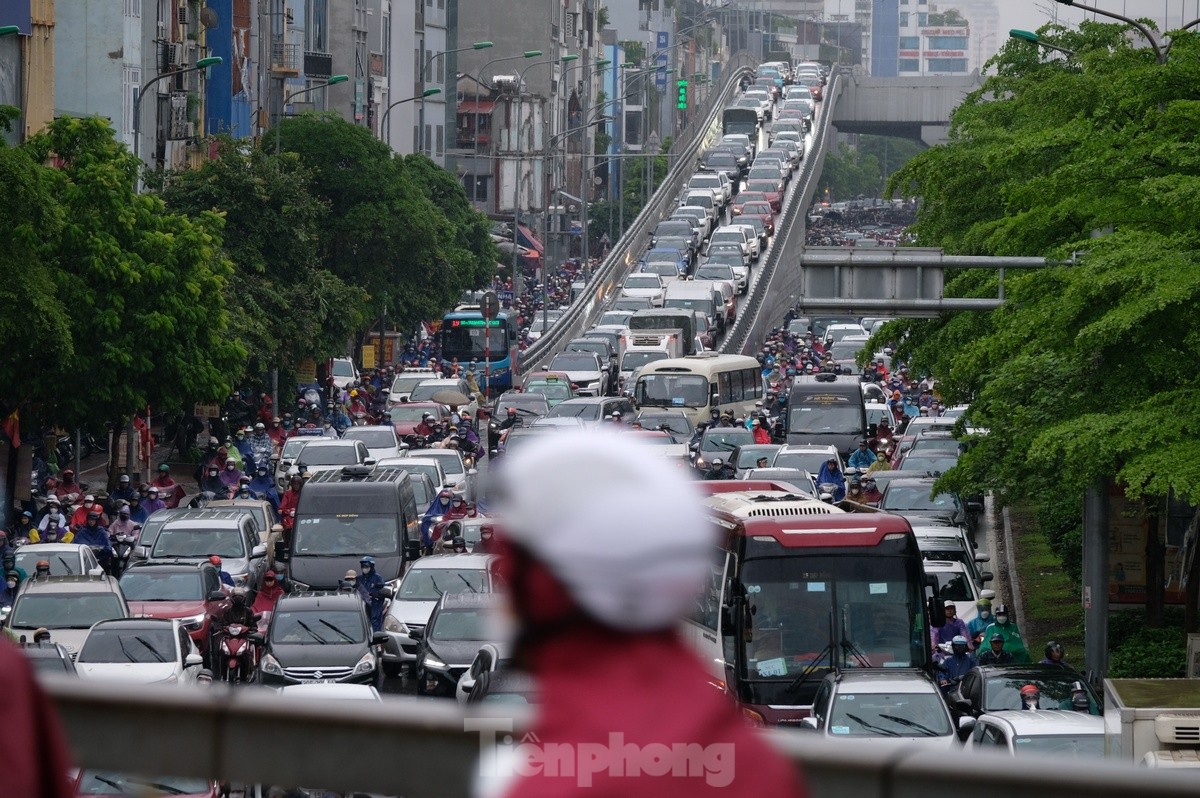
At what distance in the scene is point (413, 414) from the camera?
156ft

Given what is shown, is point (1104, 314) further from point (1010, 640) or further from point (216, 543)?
point (216, 543)

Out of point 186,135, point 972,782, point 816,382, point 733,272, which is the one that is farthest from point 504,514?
point 733,272

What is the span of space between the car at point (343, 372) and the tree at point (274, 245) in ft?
26.6

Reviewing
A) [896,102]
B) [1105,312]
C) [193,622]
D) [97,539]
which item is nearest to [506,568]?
[1105,312]

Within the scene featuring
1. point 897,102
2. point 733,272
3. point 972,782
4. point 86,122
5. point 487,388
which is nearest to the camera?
point 972,782

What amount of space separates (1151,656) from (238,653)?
9294mm

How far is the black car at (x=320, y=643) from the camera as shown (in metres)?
20.9

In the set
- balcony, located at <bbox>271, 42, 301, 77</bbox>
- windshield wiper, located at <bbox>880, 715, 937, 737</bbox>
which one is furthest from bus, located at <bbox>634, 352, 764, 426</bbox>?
balcony, located at <bbox>271, 42, 301, 77</bbox>

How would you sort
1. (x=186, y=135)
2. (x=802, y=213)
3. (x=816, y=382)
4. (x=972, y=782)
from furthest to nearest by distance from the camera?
(x=802, y=213) → (x=186, y=135) → (x=816, y=382) → (x=972, y=782)

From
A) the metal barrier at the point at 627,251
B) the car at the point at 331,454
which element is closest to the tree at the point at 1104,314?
the car at the point at 331,454

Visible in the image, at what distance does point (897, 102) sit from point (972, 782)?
160 m

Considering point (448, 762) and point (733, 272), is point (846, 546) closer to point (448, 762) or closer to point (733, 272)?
point (448, 762)

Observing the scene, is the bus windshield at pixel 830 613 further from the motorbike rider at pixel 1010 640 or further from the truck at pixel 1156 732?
the truck at pixel 1156 732

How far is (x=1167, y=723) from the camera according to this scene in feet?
44.0
